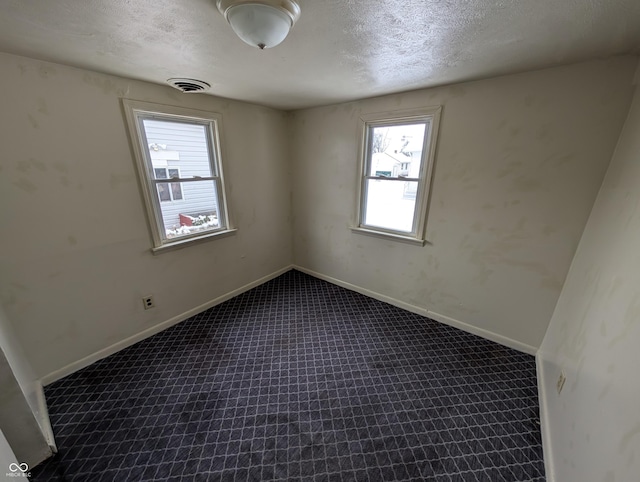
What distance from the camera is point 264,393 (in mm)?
1765

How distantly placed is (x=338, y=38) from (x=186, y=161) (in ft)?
5.94

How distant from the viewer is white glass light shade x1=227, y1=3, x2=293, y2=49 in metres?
0.96

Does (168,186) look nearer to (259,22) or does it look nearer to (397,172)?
(259,22)

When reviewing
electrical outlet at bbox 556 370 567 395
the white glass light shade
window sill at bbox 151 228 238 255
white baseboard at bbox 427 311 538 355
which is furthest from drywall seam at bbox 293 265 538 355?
the white glass light shade

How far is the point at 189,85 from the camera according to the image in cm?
199

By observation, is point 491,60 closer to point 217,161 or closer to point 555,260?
point 555,260

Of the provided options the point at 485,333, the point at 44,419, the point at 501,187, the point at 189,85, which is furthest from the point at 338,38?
the point at 44,419

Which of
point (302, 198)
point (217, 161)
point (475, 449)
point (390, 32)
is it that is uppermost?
point (390, 32)

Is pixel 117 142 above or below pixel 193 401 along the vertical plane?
above

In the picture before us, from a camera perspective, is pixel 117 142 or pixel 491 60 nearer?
pixel 491 60

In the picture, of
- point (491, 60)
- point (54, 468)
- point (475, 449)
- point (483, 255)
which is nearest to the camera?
point (54, 468)

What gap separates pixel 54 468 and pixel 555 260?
346 centimetres

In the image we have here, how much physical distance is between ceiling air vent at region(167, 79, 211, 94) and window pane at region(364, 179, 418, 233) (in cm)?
181

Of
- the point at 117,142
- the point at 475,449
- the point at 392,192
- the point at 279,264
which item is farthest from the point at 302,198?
the point at 475,449
